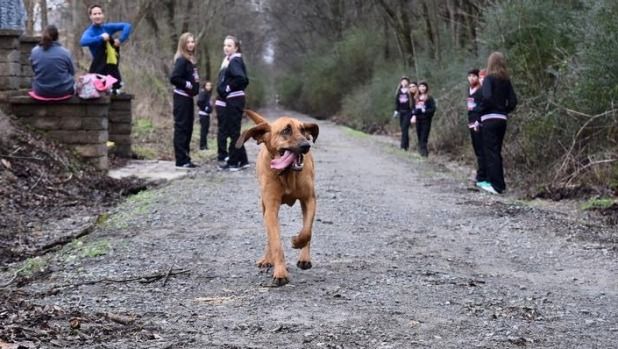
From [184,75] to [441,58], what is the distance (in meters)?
19.6

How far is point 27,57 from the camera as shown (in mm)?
14539

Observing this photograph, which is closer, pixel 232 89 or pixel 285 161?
pixel 285 161

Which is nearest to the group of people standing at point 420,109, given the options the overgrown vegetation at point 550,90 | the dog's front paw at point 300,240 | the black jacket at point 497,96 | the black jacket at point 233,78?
the overgrown vegetation at point 550,90

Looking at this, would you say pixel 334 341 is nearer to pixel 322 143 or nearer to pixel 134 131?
pixel 134 131

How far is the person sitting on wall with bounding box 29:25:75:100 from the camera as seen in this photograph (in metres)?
13.0

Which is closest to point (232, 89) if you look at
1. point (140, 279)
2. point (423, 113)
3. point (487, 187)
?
point (487, 187)

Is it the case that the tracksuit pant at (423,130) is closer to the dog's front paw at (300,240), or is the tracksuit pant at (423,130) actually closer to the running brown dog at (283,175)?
the running brown dog at (283,175)

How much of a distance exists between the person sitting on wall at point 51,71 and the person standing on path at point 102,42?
1.67m

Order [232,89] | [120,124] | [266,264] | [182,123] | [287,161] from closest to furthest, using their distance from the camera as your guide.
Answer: [287,161] → [266,264] → [232,89] → [182,123] → [120,124]

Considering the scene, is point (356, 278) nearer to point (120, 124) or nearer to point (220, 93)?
point (220, 93)

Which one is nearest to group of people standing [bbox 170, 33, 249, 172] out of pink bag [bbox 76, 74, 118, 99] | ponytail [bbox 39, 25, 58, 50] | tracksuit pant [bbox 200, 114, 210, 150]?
pink bag [bbox 76, 74, 118, 99]

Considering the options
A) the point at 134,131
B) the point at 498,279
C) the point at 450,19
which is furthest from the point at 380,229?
the point at 450,19

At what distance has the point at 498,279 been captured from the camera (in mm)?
7047

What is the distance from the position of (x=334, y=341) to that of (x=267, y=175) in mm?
2023
